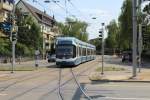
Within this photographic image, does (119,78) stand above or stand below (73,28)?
below

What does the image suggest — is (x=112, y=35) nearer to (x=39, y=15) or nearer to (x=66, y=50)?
(x=39, y=15)

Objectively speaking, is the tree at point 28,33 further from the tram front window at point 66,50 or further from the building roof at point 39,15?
the tram front window at point 66,50

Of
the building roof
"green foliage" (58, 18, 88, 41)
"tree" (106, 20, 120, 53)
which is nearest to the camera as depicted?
the building roof

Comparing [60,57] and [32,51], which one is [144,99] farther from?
[32,51]

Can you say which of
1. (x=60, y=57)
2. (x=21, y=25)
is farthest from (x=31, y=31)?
(x=60, y=57)

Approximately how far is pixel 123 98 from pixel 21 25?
8033cm

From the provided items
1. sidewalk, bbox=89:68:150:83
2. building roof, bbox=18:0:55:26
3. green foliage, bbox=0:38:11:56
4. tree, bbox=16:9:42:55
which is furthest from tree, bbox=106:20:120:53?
sidewalk, bbox=89:68:150:83

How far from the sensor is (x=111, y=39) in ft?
552

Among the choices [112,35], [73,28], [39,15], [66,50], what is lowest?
[66,50]

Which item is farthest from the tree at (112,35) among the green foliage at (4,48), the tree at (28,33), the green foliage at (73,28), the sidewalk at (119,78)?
the sidewalk at (119,78)

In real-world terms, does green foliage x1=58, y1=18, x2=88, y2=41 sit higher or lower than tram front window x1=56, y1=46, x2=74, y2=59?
higher

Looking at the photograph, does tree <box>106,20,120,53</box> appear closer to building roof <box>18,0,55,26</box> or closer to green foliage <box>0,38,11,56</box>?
building roof <box>18,0,55,26</box>

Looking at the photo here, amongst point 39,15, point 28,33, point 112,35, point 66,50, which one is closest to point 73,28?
point 39,15

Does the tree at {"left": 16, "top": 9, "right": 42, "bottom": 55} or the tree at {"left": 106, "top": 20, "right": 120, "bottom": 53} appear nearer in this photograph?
the tree at {"left": 16, "top": 9, "right": 42, "bottom": 55}
